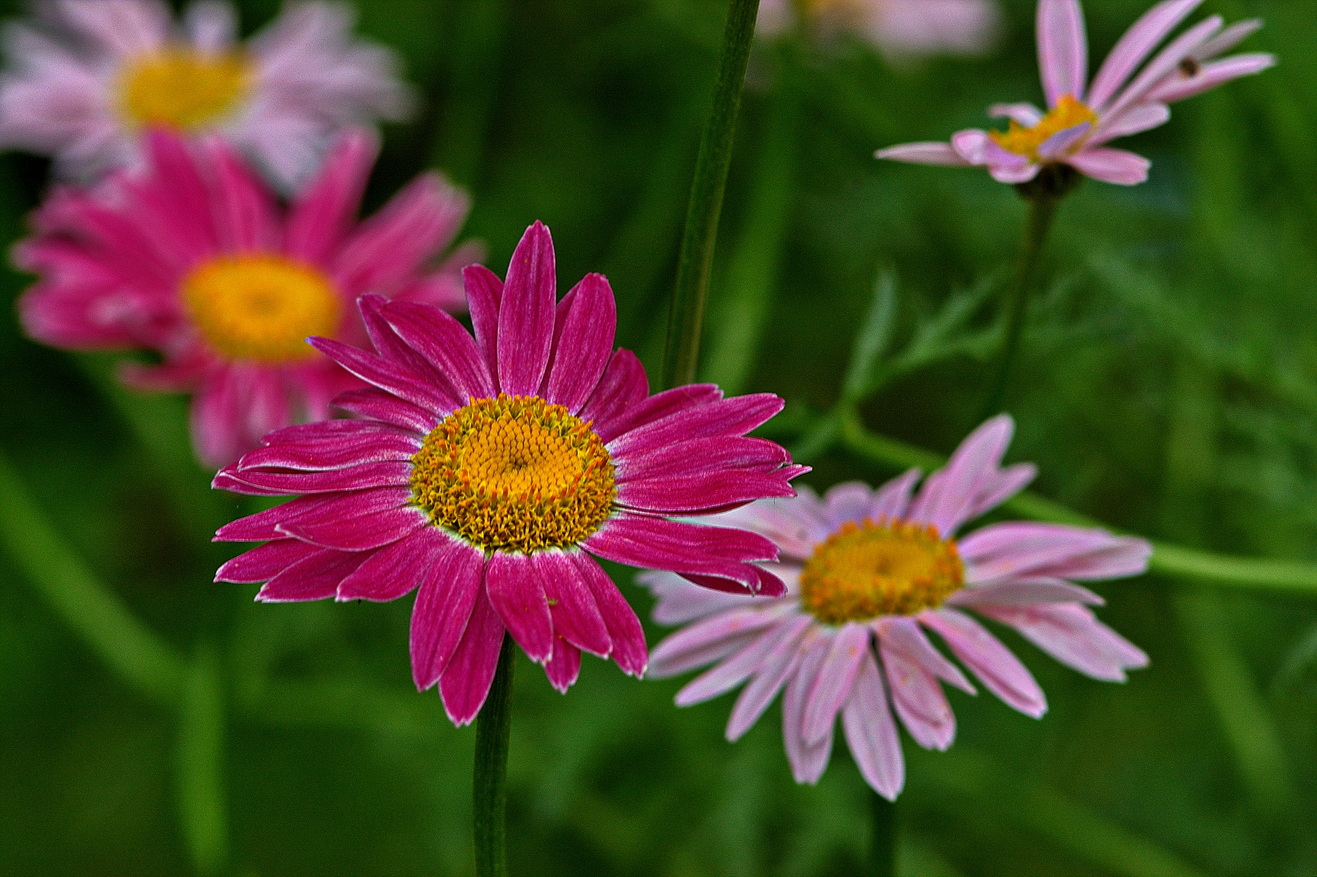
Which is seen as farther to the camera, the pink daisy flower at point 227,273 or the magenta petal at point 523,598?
the pink daisy flower at point 227,273

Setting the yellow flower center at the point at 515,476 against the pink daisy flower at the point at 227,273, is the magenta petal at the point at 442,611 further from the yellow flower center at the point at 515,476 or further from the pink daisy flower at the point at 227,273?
the pink daisy flower at the point at 227,273

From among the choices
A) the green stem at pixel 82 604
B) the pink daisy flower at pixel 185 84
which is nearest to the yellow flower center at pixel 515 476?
the green stem at pixel 82 604

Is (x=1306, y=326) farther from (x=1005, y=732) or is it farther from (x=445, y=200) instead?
(x=445, y=200)

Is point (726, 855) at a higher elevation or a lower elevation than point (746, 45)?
lower

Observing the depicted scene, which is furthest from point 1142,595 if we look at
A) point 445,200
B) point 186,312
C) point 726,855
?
point 186,312

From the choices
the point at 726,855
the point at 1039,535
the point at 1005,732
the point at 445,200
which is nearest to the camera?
the point at 1039,535

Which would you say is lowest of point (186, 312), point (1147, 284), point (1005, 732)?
point (1005, 732)

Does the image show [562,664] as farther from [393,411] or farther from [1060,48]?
[1060,48]
